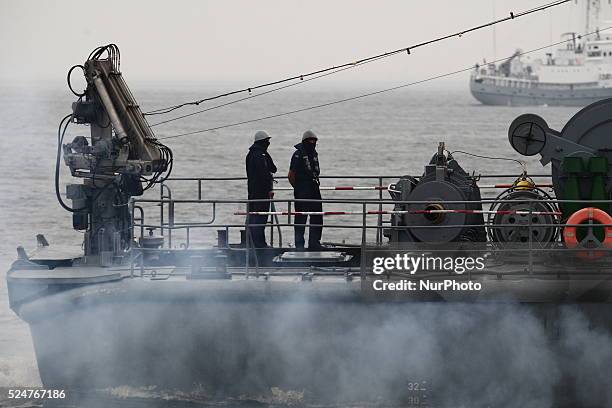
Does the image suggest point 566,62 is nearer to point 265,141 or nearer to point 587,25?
point 587,25

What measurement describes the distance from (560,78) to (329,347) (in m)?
113

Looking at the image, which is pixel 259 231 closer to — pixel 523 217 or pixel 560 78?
pixel 523 217

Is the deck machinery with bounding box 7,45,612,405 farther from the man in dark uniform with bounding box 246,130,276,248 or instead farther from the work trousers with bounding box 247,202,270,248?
the man in dark uniform with bounding box 246,130,276,248

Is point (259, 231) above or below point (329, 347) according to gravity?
above

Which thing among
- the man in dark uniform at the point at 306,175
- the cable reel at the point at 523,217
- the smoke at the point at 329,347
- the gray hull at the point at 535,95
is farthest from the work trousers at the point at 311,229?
the gray hull at the point at 535,95

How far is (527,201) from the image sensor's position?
14984 millimetres

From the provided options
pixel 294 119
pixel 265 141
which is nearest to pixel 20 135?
pixel 294 119

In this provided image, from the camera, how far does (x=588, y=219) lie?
1532 centimetres

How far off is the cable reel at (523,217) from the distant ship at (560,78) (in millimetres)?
104122

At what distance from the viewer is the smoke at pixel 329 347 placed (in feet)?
49.8

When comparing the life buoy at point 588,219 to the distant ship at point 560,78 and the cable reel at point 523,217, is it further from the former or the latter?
the distant ship at point 560,78

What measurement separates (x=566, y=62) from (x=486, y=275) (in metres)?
113

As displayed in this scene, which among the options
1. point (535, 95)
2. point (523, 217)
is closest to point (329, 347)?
point (523, 217)

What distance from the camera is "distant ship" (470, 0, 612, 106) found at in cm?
12175
